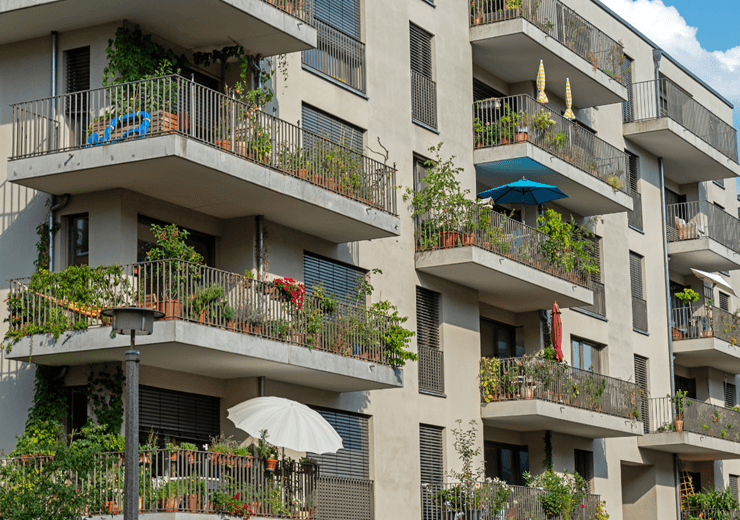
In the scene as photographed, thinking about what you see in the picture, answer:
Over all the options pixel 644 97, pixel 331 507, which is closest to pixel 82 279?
pixel 331 507

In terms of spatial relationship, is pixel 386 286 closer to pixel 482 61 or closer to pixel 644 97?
pixel 482 61

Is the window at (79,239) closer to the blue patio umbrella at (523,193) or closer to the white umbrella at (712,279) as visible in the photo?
the blue patio umbrella at (523,193)

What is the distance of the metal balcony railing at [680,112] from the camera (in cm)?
4009

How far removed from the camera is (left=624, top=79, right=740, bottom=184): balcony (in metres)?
39.2

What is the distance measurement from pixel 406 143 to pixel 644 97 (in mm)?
14731

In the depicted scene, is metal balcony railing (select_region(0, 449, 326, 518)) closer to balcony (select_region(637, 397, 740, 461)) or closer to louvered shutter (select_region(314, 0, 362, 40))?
louvered shutter (select_region(314, 0, 362, 40))

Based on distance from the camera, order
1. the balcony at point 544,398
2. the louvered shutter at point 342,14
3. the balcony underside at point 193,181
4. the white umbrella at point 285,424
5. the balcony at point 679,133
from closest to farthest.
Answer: the balcony underside at point 193,181, the white umbrella at point 285,424, the louvered shutter at point 342,14, the balcony at point 544,398, the balcony at point 679,133

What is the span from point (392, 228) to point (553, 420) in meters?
7.54

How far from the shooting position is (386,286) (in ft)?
88.5

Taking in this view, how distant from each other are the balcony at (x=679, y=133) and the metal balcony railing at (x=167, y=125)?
17779 millimetres

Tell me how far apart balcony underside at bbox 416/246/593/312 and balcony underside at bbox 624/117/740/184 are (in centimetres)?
887

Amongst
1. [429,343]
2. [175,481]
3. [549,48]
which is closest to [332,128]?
[429,343]

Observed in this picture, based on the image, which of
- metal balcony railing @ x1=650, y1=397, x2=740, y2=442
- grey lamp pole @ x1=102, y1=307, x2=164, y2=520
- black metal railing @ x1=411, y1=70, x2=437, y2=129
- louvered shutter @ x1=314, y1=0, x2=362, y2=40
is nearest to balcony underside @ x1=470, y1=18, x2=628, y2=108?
black metal railing @ x1=411, y1=70, x2=437, y2=129

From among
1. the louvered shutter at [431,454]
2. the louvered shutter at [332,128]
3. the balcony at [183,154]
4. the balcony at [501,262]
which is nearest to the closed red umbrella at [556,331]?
the balcony at [501,262]
